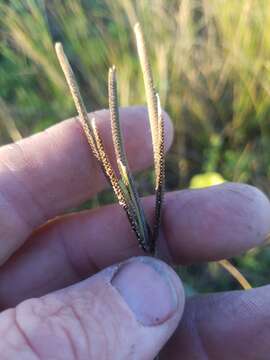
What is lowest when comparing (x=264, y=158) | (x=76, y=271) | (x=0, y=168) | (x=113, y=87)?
(x=264, y=158)

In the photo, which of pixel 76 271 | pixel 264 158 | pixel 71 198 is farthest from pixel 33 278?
pixel 264 158

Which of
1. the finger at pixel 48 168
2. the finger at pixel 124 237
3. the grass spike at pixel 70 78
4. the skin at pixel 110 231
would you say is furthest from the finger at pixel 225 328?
the grass spike at pixel 70 78

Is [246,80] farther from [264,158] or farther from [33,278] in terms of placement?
[33,278]

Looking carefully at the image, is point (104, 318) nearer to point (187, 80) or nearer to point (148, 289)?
point (148, 289)

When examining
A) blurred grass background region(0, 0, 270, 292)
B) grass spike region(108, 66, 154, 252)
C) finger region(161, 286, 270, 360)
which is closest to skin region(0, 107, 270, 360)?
finger region(161, 286, 270, 360)

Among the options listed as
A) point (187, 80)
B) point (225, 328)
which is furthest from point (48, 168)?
point (187, 80)

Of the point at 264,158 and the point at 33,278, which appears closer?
the point at 33,278
